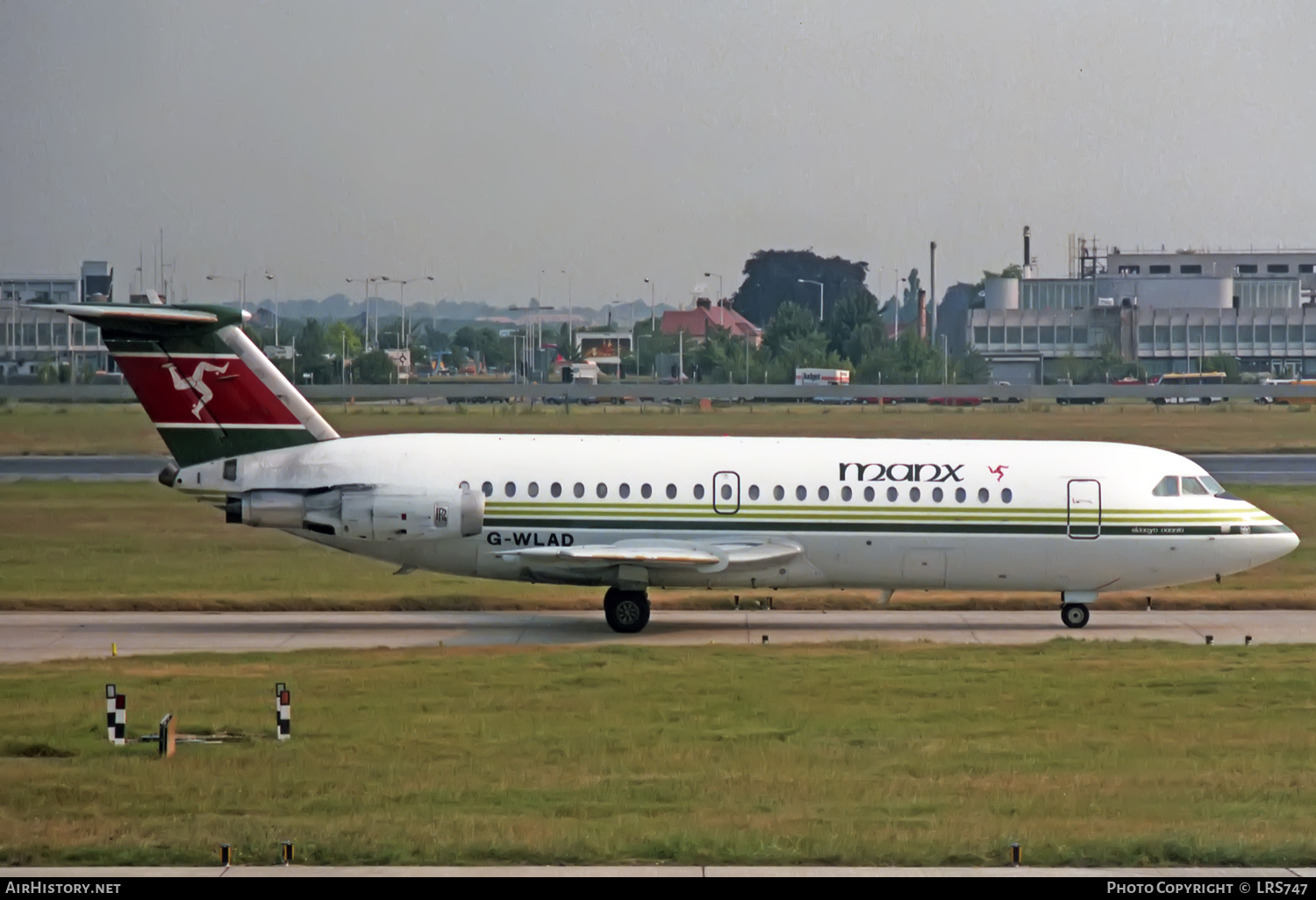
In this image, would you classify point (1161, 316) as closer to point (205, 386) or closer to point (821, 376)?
point (821, 376)

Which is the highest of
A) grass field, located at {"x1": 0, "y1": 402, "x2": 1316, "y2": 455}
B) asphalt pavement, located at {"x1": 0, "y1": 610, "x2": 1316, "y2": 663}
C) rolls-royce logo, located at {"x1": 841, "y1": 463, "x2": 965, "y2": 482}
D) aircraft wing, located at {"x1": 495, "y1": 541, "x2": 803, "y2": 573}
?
grass field, located at {"x1": 0, "y1": 402, "x2": 1316, "y2": 455}

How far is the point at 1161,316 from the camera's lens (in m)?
153

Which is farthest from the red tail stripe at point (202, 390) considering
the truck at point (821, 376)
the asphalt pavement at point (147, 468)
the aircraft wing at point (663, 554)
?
the truck at point (821, 376)

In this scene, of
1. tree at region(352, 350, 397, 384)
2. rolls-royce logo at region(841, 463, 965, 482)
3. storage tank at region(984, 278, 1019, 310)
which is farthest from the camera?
storage tank at region(984, 278, 1019, 310)

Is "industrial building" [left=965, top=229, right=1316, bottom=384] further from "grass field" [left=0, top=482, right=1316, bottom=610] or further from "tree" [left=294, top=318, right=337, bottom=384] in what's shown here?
"grass field" [left=0, top=482, right=1316, bottom=610]

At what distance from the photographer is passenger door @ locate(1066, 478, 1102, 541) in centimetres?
3100

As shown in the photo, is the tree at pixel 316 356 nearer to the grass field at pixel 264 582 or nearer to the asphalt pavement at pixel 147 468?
the asphalt pavement at pixel 147 468

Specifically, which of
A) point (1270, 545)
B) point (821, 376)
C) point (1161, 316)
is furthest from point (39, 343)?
point (1161, 316)

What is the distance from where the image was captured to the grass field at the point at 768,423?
6669 centimetres

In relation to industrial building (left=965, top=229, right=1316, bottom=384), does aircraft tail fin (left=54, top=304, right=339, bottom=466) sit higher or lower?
lower

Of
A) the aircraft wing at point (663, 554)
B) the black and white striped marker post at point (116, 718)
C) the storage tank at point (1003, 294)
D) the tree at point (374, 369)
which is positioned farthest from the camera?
the storage tank at point (1003, 294)

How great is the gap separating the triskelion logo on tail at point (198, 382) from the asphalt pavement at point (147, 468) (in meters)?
29.3

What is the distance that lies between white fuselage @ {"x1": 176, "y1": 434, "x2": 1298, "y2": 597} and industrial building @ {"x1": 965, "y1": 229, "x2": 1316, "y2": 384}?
113 meters

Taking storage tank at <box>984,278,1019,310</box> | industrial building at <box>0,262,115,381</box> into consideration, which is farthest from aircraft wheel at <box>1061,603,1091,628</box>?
storage tank at <box>984,278,1019,310</box>
